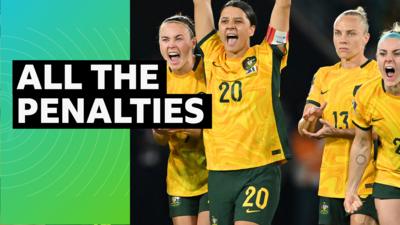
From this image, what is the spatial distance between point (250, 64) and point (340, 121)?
1.06m

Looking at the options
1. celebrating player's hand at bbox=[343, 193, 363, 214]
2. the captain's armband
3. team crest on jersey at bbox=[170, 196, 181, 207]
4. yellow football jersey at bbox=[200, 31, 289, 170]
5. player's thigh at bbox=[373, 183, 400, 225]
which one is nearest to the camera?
celebrating player's hand at bbox=[343, 193, 363, 214]

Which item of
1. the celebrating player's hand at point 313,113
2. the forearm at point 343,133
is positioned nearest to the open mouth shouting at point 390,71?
the celebrating player's hand at point 313,113

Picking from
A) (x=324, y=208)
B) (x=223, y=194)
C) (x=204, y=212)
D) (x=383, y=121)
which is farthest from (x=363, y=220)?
(x=204, y=212)

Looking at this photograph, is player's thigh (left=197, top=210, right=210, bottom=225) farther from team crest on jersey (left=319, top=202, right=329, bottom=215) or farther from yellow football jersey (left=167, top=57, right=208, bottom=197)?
team crest on jersey (left=319, top=202, right=329, bottom=215)

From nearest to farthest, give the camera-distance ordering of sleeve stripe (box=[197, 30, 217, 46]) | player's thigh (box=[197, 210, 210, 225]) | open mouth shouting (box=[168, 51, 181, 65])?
sleeve stripe (box=[197, 30, 217, 46]), player's thigh (box=[197, 210, 210, 225]), open mouth shouting (box=[168, 51, 181, 65])

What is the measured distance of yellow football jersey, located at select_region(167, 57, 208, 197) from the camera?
31.2 feet

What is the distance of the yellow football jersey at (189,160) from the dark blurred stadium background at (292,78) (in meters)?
1.15

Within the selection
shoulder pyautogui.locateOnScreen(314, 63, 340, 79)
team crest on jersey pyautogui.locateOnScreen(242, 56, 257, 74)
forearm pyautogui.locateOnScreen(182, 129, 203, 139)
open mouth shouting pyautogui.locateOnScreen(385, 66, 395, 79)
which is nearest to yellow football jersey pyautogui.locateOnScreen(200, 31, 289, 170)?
team crest on jersey pyautogui.locateOnScreen(242, 56, 257, 74)

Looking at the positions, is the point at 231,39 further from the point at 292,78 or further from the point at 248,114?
the point at 292,78

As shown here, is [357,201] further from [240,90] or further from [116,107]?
[116,107]

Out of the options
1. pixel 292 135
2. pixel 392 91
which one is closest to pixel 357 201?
pixel 392 91

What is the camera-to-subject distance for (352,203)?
834cm

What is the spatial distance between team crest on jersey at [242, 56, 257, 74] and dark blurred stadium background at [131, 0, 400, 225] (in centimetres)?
189

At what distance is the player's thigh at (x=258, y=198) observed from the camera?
851 centimetres
